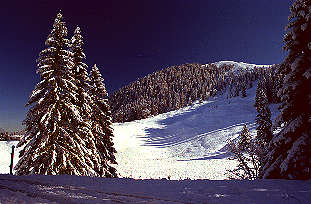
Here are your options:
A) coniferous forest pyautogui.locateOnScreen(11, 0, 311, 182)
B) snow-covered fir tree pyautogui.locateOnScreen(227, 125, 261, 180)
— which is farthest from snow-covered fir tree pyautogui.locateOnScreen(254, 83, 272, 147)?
coniferous forest pyautogui.locateOnScreen(11, 0, 311, 182)

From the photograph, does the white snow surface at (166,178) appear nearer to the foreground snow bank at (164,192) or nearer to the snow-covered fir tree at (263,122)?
the foreground snow bank at (164,192)

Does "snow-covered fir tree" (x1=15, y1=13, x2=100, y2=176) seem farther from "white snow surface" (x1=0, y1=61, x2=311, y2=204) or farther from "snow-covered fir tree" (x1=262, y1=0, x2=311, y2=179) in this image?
"snow-covered fir tree" (x1=262, y1=0, x2=311, y2=179)

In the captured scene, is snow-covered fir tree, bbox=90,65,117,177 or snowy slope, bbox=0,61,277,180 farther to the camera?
snowy slope, bbox=0,61,277,180

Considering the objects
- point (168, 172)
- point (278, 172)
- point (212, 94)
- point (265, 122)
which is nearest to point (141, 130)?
point (168, 172)

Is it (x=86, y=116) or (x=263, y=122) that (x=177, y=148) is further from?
(x=86, y=116)

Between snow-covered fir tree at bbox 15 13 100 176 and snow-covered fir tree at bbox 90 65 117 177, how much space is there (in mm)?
5740

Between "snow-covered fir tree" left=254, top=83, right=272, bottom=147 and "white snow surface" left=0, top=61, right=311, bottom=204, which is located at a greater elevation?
"snow-covered fir tree" left=254, top=83, right=272, bottom=147

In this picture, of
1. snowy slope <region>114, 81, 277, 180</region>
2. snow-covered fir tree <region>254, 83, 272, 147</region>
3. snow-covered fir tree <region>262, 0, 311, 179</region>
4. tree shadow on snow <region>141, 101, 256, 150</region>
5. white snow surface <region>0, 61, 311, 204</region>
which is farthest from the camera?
tree shadow on snow <region>141, 101, 256, 150</region>

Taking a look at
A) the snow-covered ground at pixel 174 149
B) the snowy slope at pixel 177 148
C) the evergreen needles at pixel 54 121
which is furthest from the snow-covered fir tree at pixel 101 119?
the snowy slope at pixel 177 148

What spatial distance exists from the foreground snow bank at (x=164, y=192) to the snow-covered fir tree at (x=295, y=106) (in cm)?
130

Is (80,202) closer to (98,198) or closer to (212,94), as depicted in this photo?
(98,198)

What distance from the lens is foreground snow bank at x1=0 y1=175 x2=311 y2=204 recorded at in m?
4.21

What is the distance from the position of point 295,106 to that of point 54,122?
513 inches

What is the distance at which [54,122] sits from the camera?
38.7 ft
